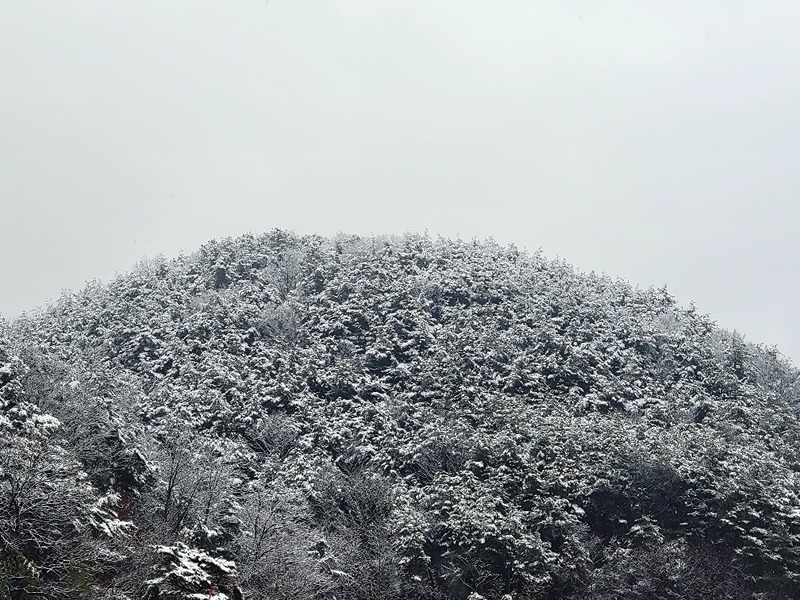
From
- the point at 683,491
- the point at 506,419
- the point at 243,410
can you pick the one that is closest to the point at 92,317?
the point at 243,410

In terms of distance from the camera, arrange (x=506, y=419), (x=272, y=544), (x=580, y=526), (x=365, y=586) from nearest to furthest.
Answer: (x=272, y=544), (x=365, y=586), (x=580, y=526), (x=506, y=419)

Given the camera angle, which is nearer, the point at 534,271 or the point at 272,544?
the point at 272,544

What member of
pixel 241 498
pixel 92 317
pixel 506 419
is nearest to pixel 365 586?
pixel 241 498

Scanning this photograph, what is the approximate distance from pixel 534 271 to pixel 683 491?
37872mm

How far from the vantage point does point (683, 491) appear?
41.5m

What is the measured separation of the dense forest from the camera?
25688mm

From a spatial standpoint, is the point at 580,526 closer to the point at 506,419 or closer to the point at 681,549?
the point at 681,549

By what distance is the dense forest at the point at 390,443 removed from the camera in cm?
2569

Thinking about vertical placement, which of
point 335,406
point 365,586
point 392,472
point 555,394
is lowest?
point 365,586

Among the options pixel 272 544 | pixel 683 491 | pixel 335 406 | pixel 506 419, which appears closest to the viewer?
pixel 272 544

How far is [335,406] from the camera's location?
5072cm

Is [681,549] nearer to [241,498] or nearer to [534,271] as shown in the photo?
[241,498]

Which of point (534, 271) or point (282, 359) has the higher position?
point (534, 271)

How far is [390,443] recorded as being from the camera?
1775 inches
